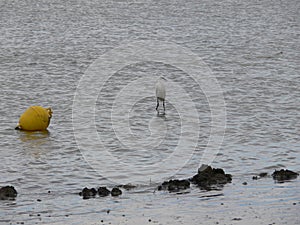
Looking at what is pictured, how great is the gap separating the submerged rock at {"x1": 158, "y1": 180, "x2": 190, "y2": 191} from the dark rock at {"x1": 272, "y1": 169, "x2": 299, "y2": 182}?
5.34 ft

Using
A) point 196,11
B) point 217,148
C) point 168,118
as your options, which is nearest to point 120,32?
point 196,11

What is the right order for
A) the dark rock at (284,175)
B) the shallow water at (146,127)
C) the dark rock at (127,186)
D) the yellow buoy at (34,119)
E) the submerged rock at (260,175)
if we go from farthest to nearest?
1. the yellow buoy at (34,119)
2. the submerged rock at (260,175)
3. the dark rock at (284,175)
4. the dark rock at (127,186)
5. the shallow water at (146,127)

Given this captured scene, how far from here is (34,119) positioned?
636 inches

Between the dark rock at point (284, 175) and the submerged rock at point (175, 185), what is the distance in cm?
163

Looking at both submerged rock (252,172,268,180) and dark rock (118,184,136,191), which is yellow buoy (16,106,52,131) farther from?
submerged rock (252,172,268,180)

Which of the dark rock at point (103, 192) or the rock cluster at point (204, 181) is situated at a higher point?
the rock cluster at point (204, 181)

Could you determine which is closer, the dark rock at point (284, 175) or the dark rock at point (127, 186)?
the dark rock at point (127, 186)

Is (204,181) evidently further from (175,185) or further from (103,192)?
(103,192)

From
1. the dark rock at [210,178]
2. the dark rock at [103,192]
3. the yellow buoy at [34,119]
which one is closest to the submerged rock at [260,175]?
the dark rock at [210,178]

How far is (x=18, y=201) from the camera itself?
35.8 feet

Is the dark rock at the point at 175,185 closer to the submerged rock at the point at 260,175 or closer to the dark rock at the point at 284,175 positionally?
the submerged rock at the point at 260,175

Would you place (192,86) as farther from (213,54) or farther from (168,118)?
(213,54)

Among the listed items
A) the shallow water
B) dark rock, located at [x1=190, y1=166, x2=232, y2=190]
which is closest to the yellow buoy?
the shallow water

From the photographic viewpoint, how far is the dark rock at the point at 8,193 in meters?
11.0
